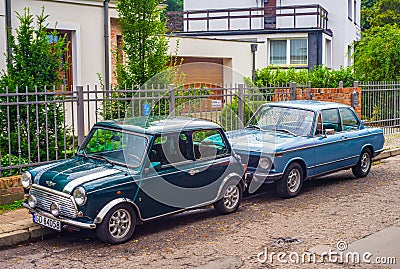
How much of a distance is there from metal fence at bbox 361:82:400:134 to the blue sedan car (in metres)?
5.66

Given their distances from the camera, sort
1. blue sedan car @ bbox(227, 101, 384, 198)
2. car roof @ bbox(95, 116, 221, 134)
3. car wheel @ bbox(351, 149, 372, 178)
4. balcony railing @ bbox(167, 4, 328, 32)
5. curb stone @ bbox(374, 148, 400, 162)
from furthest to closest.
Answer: balcony railing @ bbox(167, 4, 328, 32) < curb stone @ bbox(374, 148, 400, 162) < car wheel @ bbox(351, 149, 372, 178) < blue sedan car @ bbox(227, 101, 384, 198) < car roof @ bbox(95, 116, 221, 134)

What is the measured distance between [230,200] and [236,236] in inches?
48.4

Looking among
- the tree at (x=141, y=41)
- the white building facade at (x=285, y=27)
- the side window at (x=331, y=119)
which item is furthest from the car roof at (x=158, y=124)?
the white building facade at (x=285, y=27)

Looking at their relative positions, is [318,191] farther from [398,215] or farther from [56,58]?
[56,58]

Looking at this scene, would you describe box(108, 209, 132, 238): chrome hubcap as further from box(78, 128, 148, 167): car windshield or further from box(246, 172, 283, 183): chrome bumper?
box(246, 172, 283, 183): chrome bumper

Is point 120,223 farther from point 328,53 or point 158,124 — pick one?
point 328,53

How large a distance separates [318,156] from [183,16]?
2625 cm

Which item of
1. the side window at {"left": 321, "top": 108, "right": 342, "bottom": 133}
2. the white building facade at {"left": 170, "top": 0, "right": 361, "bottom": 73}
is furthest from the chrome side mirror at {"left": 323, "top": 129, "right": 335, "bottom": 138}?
the white building facade at {"left": 170, "top": 0, "right": 361, "bottom": 73}

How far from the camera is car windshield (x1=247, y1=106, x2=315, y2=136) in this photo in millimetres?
11070

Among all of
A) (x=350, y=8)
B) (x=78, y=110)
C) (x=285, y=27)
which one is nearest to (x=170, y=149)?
(x=78, y=110)

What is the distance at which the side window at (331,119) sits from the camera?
11.4m

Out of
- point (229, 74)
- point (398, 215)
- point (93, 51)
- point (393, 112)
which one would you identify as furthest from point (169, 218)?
point (229, 74)

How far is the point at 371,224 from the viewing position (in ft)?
27.9

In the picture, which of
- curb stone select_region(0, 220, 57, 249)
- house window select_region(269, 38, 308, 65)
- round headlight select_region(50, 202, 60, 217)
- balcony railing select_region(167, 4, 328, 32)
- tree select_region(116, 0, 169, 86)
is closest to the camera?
round headlight select_region(50, 202, 60, 217)
